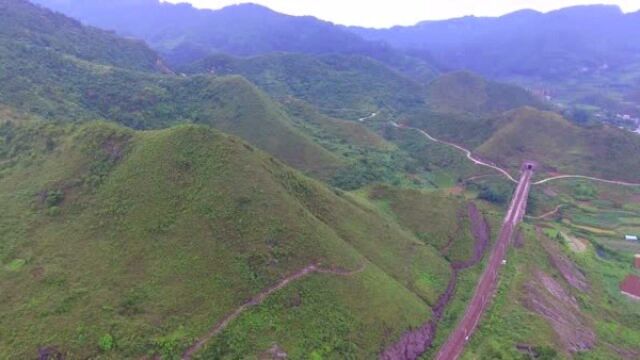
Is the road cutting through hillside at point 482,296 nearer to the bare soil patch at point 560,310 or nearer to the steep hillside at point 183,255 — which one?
the steep hillside at point 183,255

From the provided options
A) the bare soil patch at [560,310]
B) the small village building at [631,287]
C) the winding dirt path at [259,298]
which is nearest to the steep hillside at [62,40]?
the winding dirt path at [259,298]

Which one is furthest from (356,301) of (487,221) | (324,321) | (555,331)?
(487,221)

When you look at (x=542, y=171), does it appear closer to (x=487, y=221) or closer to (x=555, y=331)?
(x=487, y=221)

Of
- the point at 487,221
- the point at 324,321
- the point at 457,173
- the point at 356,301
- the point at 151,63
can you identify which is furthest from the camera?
the point at 151,63

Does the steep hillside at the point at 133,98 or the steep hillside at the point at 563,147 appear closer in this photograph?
the steep hillside at the point at 133,98

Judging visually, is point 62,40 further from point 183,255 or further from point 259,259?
point 259,259

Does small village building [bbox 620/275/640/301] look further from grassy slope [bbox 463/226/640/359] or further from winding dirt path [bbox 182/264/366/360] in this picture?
winding dirt path [bbox 182/264/366/360]

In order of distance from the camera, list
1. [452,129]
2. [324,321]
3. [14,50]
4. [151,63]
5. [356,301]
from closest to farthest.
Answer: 1. [324,321]
2. [356,301]
3. [14,50]
4. [452,129]
5. [151,63]

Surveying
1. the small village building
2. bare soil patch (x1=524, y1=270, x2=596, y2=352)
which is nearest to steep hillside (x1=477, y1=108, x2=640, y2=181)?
the small village building
